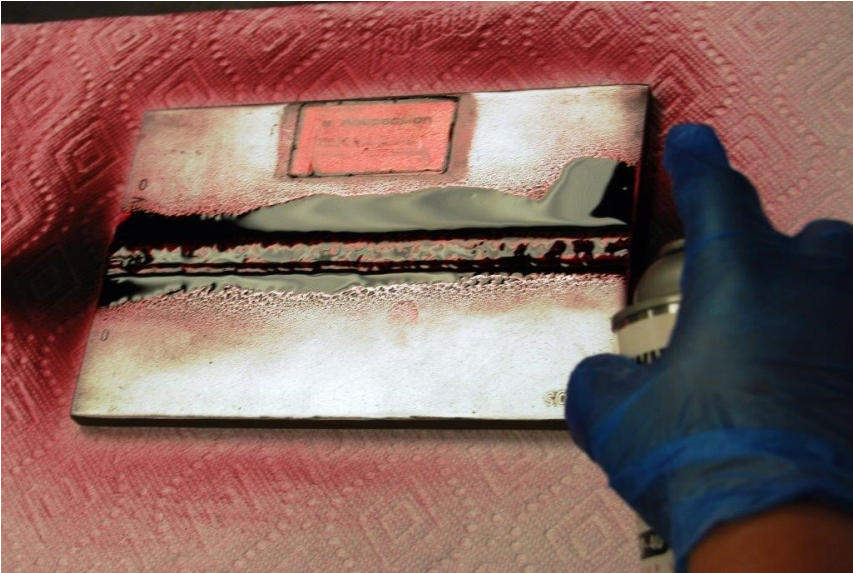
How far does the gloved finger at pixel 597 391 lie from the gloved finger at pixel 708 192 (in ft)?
0.36

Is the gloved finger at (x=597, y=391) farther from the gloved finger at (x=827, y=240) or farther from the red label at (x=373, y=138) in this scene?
the red label at (x=373, y=138)

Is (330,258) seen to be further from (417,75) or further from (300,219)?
(417,75)

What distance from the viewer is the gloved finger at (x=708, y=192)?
0.65 meters

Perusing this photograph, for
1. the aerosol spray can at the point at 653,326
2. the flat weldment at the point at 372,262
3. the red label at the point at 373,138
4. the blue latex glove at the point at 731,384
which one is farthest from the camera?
the red label at the point at 373,138

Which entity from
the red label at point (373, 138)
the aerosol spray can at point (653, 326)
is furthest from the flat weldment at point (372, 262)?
the aerosol spray can at point (653, 326)

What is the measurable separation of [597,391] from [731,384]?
0.11 m

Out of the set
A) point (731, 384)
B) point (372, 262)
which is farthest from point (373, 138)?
point (731, 384)

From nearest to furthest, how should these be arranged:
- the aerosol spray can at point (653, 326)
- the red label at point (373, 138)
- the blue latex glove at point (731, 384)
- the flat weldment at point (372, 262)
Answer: the blue latex glove at point (731, 384) < the aerosol spray can at point (653, 326) < the flat weldment at point (372, 262) < the red label at point (373, 138)

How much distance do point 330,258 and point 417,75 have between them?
28cm

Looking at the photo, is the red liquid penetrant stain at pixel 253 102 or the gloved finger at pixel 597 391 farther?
the red liquid penetrant stain at pixel 253 102

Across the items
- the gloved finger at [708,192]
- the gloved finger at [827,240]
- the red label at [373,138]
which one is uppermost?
the gloved finger at [708,192]

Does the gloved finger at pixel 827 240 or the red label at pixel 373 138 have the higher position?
the gloved finger at pixel 827 240

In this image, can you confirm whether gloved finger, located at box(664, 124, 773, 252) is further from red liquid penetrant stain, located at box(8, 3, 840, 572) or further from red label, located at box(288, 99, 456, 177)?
red label, located at box(288, 99, 456, 177)

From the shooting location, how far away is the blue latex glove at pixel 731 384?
1.84ft
